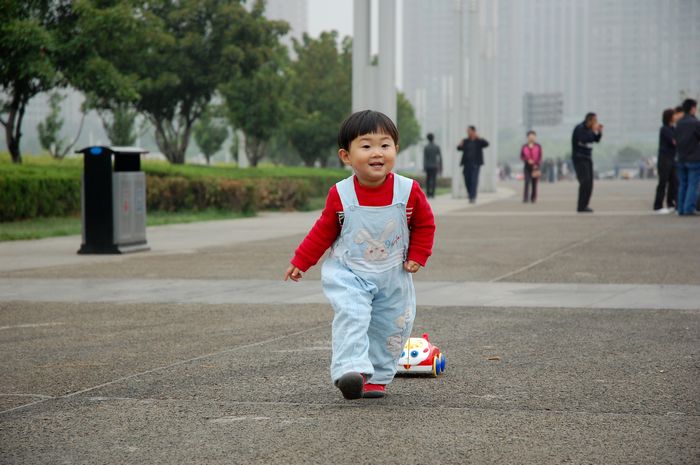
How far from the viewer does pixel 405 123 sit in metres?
88.1

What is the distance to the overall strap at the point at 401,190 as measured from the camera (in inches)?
215

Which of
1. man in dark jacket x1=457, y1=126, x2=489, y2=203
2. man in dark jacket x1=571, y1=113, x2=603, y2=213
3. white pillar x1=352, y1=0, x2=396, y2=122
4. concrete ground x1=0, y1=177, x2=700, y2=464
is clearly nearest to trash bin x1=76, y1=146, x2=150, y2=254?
concrete ground x1=0, y1=177, x2=700, y2=464

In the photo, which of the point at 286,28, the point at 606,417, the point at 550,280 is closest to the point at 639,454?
the point at 606,417

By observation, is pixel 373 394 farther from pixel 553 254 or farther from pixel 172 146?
pixel 172 146

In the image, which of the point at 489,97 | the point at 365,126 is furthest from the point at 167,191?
the point at 489,97

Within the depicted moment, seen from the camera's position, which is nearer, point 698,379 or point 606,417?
point 606,417

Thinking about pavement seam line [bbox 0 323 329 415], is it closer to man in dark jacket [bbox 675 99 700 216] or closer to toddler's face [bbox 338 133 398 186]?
toddler's face [bbox 338 133 398 186]

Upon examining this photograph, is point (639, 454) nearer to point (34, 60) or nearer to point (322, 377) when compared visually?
point (322, 377)

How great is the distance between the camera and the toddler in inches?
209

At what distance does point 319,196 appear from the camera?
34188 mm

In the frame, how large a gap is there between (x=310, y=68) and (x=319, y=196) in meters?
22.3

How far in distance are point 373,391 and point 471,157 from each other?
85.6 ft

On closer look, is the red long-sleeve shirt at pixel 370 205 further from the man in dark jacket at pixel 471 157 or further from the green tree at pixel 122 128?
the green tree at pixel 122 128

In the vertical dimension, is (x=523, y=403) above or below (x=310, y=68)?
below
